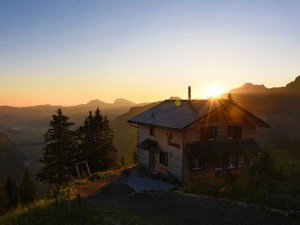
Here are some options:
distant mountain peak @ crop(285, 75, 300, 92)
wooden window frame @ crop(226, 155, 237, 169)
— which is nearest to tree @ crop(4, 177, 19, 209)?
wooden window frame @ crop(226, 155, 237, 169)

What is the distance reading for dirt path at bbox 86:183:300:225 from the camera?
38.6 ft

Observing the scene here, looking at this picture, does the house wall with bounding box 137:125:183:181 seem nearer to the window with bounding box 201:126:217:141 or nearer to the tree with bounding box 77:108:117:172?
the window with bounding box 201:126:217:141

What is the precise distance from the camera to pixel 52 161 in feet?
120

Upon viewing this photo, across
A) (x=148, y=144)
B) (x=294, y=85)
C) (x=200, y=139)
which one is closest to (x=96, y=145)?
(x=148, y=144)

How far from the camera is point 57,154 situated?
3662 centimetres

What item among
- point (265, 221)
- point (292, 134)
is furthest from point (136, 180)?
point (292, 134)

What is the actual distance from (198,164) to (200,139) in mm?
2246

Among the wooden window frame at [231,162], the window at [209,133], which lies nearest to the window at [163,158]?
the window at [209,133]

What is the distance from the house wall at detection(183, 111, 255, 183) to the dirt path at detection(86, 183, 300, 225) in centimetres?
555

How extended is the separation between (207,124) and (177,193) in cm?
845

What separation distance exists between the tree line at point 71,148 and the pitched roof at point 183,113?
11537 mm

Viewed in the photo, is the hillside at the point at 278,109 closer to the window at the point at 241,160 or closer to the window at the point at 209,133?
the window at the point at 241,160

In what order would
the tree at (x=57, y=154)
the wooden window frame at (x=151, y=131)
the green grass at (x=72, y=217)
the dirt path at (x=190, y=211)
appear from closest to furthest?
the dirt path at (x=190, y=211), the green grass at (x=72, y=217), the wooden window frame at (x=151, y=131), the tree at (x=57, y=154)

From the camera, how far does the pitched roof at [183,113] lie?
81.4ft
